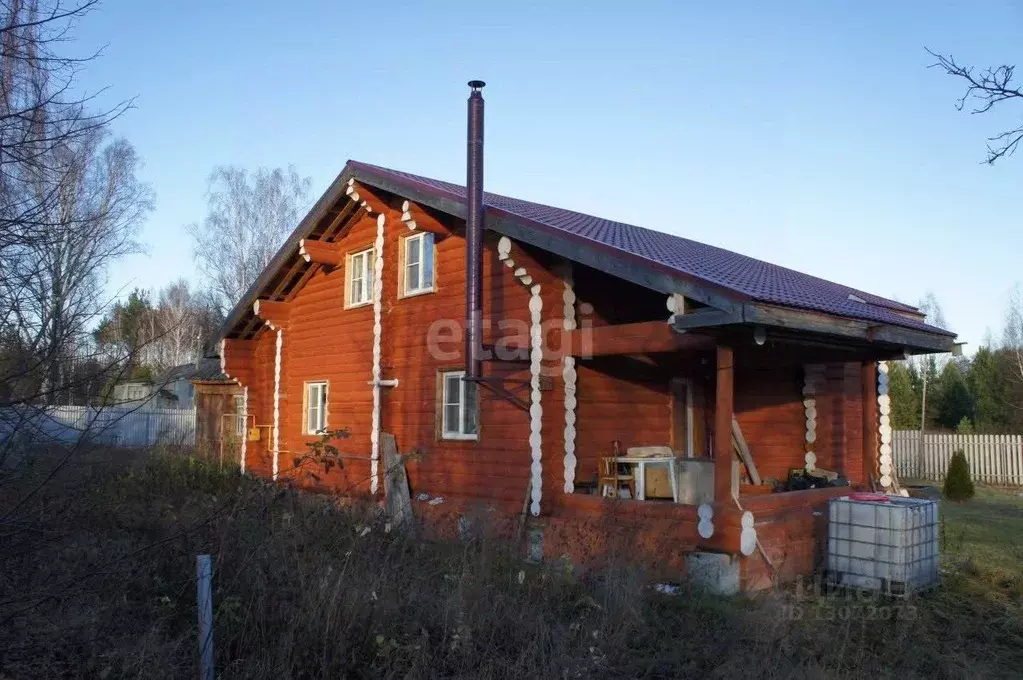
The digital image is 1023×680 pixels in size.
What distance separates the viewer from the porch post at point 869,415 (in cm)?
1166

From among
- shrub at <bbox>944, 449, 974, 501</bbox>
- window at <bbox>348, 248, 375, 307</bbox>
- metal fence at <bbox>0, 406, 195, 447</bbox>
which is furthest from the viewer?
shrub at <bbox>944, 449, 974, 501</bbox>

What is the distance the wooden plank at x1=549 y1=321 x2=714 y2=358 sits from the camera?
8.70m

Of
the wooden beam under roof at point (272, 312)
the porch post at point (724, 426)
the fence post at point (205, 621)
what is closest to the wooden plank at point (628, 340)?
the porch post at point (724, 426)

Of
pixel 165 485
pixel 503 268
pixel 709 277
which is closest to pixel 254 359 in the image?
pixel 165 485

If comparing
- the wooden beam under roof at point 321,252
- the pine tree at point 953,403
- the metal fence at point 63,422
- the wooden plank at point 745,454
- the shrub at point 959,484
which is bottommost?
the shrub at point 959,484

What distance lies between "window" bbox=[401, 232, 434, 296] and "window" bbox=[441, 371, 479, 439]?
1515 mm

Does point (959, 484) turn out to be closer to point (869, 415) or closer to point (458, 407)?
point (869, 415)

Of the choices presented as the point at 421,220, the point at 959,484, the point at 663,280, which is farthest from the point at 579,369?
the point at 959,484

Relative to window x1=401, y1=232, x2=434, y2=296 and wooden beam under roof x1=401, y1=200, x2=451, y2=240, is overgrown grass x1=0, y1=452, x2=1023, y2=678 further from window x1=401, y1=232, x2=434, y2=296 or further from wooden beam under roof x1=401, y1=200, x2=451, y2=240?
window x1=401, y1=232, x2=434, y2=296

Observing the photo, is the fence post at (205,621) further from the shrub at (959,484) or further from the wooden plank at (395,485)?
the shrub at (959,484)

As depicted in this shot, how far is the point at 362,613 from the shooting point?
17.5 ft

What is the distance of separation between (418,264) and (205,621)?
914cm

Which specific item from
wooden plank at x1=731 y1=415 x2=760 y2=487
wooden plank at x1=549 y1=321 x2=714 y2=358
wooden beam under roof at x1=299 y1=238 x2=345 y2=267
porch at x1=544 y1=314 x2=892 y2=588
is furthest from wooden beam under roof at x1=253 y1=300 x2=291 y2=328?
wooden plank at x1=731 y1=415 x2=760 y2=487

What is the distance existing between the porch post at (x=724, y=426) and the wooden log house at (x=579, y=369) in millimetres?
25
